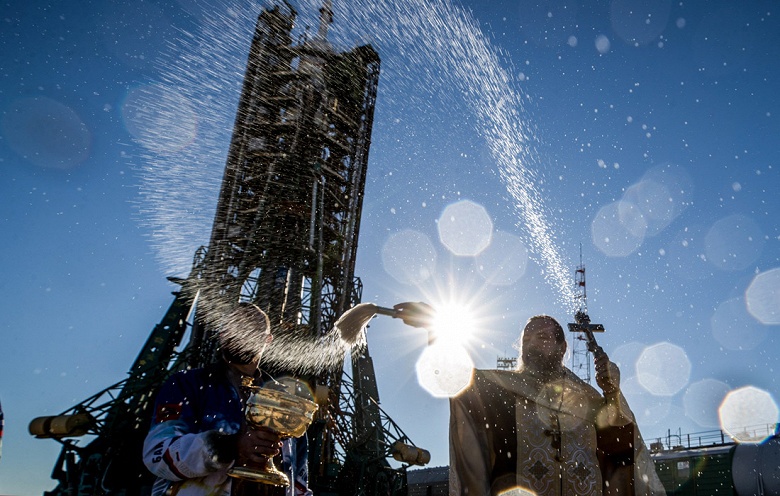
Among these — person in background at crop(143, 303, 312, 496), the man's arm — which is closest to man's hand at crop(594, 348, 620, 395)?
person in background at crop(143, 303, 312, 496)

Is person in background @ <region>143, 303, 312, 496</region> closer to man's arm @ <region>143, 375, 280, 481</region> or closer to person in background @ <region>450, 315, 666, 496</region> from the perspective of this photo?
man's arm @ <region>143, 375, 280, 481</region>

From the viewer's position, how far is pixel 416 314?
2.78 metres

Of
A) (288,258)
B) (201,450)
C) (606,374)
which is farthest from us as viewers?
(288,258)

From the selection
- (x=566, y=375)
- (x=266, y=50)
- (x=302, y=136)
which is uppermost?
(x=266, y=50)

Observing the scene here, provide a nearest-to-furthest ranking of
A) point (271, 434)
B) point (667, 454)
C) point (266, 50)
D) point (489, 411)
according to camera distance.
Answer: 1. point (271, 434)
2. point (489, 411)
3. point (266, 50)
4. point (667, 454)

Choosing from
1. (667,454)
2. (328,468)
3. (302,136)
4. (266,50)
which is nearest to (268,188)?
(302,136)

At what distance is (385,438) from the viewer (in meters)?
15.4

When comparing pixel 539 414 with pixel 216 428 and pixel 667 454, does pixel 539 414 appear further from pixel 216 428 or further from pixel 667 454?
pixel 667 454

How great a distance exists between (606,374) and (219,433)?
7.57 feet

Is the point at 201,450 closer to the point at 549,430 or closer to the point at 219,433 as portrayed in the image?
the point at 219,433

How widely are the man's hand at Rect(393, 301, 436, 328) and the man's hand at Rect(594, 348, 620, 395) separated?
1.17m

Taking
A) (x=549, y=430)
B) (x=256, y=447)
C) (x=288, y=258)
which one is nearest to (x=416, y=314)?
(x=256, y=447)

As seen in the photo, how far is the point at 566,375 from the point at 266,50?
16.5 m

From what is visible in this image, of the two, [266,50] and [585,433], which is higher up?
[266,50]
